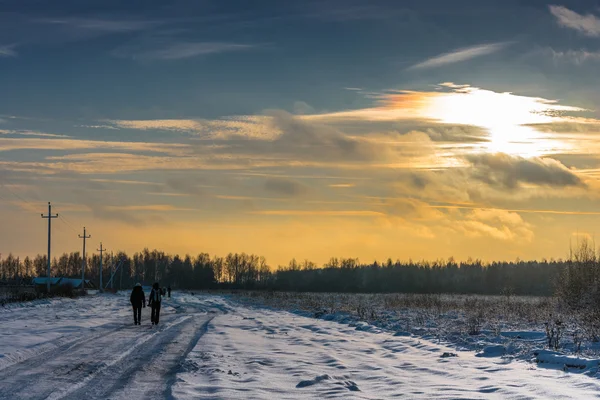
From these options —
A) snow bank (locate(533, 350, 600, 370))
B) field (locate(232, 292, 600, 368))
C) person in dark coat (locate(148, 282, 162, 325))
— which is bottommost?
field (locate(232, 292, 600, 368))

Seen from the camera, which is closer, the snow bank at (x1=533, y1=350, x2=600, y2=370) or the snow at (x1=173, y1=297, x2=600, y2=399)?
the snow at (x1=173, y1=297, x2=600, y2=399)

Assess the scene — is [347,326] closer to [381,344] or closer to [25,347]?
[381,344]

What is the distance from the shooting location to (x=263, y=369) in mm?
13062

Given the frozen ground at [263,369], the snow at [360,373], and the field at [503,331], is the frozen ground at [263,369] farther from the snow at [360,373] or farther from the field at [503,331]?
the field at [503,331]

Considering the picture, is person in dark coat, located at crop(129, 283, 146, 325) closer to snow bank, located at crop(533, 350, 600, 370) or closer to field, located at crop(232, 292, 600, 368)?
field, located at crop(232, 292, 600, 368)

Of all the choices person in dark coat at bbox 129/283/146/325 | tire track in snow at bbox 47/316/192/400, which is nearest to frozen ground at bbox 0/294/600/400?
tire track in snow at bbox 47/316/192/400

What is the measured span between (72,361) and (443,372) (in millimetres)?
7843

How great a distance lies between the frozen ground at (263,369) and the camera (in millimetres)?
10195

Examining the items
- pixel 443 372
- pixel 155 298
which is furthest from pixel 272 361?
pixel 155 298

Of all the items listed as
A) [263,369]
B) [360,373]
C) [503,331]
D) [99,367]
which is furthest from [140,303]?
[360,373]

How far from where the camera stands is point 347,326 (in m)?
25.0

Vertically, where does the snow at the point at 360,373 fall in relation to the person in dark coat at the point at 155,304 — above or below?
below

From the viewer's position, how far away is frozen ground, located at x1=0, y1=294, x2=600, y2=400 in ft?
33.4

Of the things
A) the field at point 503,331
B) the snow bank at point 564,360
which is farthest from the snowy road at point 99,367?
the snow bank at point 564,360
